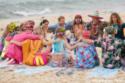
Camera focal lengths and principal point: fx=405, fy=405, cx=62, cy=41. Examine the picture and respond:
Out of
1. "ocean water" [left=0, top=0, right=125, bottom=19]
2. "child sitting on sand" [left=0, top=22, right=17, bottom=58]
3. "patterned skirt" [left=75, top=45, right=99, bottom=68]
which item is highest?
"ocean water" [left=0, top=0, right=125, bottom=19]

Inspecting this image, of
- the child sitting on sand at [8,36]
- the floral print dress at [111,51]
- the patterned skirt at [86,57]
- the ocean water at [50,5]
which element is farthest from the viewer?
the ocean water at [50,5]

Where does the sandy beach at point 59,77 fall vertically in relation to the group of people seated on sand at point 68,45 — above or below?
below

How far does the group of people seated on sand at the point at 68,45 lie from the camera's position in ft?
23.1

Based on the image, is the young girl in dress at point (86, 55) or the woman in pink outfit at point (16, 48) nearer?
the young girl in dress at point (86, 55)

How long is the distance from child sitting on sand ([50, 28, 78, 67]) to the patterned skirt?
156mm

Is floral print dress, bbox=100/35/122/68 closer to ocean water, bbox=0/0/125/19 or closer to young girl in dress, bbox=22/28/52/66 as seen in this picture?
young girl in dress, bbox=22/28/52/66

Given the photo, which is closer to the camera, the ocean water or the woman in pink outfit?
the woman in pink outfit

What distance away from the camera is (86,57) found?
23.6 feet

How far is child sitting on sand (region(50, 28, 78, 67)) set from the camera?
735cm

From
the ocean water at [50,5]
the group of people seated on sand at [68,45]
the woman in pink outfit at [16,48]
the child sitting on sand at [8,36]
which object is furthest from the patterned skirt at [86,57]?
the ocean water at [50,5]

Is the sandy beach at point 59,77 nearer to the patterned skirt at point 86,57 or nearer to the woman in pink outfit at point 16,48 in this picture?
the patterned skirt at point 86,57

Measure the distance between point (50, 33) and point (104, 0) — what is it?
22.2 meters

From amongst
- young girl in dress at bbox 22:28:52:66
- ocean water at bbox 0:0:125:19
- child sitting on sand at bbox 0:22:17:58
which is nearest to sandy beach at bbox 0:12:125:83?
young girl in dress at bbox 22:28:52:66

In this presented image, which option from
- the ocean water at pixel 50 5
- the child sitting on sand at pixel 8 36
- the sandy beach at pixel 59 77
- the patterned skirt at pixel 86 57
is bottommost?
the sandy beach at pixel 59 77
